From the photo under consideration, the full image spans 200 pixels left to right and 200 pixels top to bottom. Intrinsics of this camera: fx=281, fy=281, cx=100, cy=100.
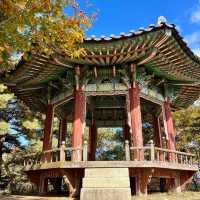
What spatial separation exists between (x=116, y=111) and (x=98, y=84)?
24.5 feet

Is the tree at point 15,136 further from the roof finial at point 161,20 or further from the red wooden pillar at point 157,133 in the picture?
the roof finial at point 161,20

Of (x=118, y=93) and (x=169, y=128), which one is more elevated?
(x=118, y=93)

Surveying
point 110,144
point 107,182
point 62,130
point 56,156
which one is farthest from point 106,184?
point 110,144

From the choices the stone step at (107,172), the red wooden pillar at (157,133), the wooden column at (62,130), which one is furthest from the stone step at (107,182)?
the wooden column at (62,130)

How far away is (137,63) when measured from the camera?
15.1 m

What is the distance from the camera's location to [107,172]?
39.0 feet

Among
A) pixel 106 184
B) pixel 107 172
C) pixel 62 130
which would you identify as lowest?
pixel 106 184

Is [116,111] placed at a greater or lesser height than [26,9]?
greater

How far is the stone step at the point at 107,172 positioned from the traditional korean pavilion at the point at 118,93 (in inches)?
1.7

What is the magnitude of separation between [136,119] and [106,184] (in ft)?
14.4

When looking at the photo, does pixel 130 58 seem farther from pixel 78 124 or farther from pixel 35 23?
pixel 35 23

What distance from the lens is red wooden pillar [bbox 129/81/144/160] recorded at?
46.0ft

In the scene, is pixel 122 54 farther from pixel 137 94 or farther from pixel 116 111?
pixel 116 111

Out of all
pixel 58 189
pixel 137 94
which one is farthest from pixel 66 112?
pixel 137 94
